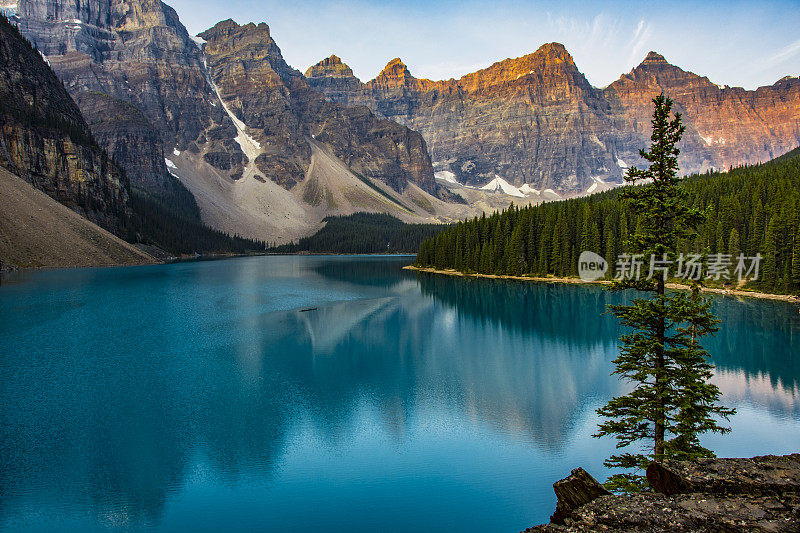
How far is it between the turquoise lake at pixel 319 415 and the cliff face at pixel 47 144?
92.0m

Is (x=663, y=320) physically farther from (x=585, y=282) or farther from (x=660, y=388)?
(x=585, y=282)

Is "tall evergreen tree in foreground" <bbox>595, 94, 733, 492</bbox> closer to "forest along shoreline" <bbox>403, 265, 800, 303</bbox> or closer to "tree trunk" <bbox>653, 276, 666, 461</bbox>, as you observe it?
"tree trunk" <bbox>653, 276, 666, 461</bbox>

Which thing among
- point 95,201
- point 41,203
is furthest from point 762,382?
point 95,201

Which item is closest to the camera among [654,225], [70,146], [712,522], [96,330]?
[712,522]

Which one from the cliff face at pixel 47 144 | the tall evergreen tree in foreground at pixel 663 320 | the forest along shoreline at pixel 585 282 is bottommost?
the forest along shoreline at pixel 585 282

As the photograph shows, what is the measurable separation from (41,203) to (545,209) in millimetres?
109699

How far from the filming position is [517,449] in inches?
749

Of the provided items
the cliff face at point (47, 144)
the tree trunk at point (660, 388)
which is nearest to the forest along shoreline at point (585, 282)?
the tree trunk at point (660, 388)

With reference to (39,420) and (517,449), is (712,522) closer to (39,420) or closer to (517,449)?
(517,449)

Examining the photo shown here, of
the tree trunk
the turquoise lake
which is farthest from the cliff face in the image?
the tree trunk

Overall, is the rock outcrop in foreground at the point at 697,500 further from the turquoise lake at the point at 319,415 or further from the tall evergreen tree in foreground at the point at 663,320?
the turquoise lake at the point at 319,415

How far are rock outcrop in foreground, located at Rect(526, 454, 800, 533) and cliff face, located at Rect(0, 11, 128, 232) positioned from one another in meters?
142

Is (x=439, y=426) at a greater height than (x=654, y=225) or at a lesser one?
lesser

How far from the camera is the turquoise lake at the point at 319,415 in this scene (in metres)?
15.2
